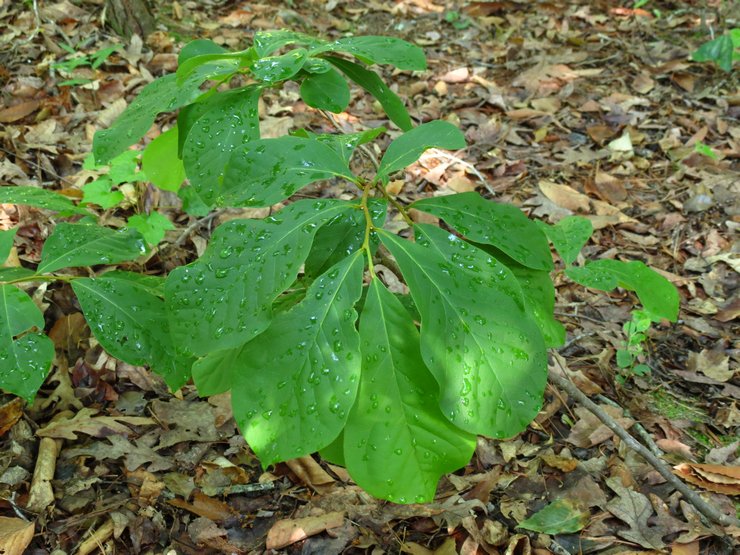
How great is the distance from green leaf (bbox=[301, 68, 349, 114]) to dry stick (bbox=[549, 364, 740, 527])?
948 millimetres

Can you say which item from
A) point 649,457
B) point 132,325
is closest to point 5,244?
point 132,325

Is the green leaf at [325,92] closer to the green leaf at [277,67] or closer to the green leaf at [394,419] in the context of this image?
the green leaf at [277,67]

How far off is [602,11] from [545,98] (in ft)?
5.71

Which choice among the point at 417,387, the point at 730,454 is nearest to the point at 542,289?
the point at 417,387

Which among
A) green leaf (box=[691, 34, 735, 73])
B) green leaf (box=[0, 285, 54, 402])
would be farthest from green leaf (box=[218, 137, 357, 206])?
green leaf (box=[691, 34, 735, 73])

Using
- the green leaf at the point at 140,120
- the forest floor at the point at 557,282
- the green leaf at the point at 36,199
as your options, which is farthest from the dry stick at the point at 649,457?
the green leaf at the point at 36,199

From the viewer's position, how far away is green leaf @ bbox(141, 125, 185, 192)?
1.77 m

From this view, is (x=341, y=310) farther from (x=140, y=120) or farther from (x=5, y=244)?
(x=5, y=244)

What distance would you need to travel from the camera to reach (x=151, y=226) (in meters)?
2.69

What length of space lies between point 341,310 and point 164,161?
90 cm

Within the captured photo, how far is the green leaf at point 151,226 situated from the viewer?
104 inches

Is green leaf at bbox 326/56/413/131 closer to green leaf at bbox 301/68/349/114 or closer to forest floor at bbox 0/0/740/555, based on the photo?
green leaf at bbox 301/68/349/114

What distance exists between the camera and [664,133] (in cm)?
414

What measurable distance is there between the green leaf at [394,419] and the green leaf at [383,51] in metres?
0.55
